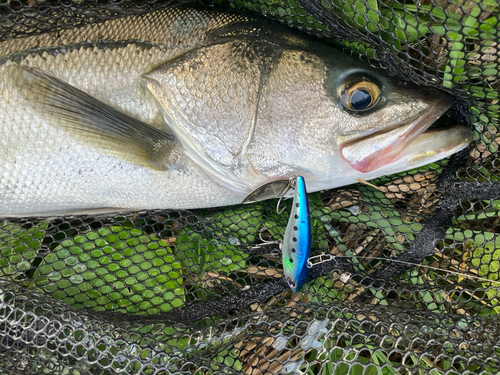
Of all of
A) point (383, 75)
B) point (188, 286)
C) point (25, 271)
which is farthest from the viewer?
point (188, 286)

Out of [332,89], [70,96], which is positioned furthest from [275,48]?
[70,96]

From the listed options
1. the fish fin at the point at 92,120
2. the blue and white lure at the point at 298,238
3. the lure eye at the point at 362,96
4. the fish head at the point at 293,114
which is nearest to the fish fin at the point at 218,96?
the fish head at the point at 293,114

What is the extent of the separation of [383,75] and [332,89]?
245 millimetres

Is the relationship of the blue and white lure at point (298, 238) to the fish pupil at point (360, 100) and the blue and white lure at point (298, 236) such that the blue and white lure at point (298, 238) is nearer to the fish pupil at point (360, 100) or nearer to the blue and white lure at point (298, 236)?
the blue and white lure at point (298, 236)

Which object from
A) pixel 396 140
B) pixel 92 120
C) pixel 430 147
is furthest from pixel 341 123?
pixel 92 120

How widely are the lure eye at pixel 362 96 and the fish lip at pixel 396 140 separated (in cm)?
13

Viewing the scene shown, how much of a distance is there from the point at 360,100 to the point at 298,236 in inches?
25.9

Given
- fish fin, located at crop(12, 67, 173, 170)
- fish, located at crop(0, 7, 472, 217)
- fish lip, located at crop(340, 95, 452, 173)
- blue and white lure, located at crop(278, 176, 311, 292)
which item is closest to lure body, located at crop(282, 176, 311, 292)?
blue and white lure, located at crop(278, 176, 311, 292)

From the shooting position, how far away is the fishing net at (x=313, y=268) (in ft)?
5.47

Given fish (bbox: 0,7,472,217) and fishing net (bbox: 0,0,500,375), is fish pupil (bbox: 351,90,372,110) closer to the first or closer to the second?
fish (bbox: 0,7,472,217)

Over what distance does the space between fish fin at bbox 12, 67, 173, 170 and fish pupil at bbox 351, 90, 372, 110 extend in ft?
2.84

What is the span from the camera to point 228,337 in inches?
72.1

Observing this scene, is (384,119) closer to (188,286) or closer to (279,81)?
(279,81)

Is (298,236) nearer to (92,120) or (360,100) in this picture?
(360,100)
